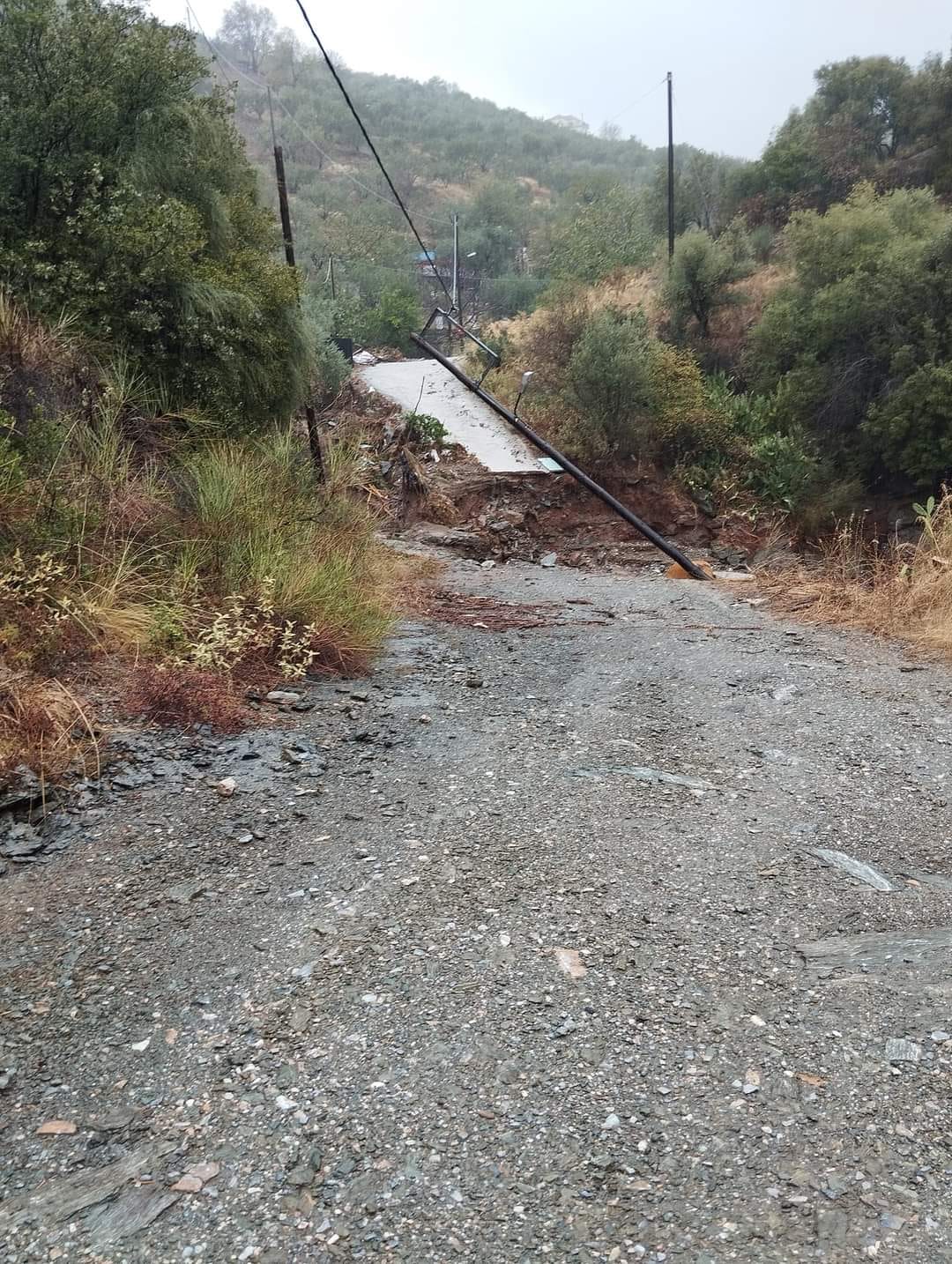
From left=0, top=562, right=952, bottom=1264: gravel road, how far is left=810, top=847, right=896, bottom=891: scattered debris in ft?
0.11

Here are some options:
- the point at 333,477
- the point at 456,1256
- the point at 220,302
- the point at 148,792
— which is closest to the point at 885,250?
the point at 333,477

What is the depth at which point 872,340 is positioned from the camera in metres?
14.3

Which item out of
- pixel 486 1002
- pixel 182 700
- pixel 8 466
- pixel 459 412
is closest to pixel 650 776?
pixel 486 1002

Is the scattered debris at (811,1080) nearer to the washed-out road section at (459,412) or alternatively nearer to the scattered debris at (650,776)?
the scattered debris at (650,776)

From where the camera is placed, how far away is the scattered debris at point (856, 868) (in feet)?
9.98

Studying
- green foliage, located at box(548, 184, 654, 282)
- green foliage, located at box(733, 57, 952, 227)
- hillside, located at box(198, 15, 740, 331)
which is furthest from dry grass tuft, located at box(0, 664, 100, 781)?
green foliage, located at box(733, 57, 952, 227)

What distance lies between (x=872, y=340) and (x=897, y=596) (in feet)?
31.1

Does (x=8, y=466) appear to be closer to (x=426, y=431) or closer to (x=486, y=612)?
(x=486, y=612)

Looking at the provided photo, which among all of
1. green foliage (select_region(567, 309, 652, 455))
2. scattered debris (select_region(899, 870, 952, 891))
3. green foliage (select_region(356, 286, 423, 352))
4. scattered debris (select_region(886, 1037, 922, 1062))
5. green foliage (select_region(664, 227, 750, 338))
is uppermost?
green foliage (select_region(664, 227, 750, 338))

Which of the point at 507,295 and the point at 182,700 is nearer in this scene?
the point at 182,700

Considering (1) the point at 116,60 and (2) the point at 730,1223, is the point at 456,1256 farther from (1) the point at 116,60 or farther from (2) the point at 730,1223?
(1) the point at 116,60

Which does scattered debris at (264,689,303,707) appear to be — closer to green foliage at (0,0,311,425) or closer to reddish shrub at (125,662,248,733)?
reddish shrub at (125,662,248,733)

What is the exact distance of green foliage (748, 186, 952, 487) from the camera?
13.5 metres

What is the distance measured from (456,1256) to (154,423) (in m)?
5.56
